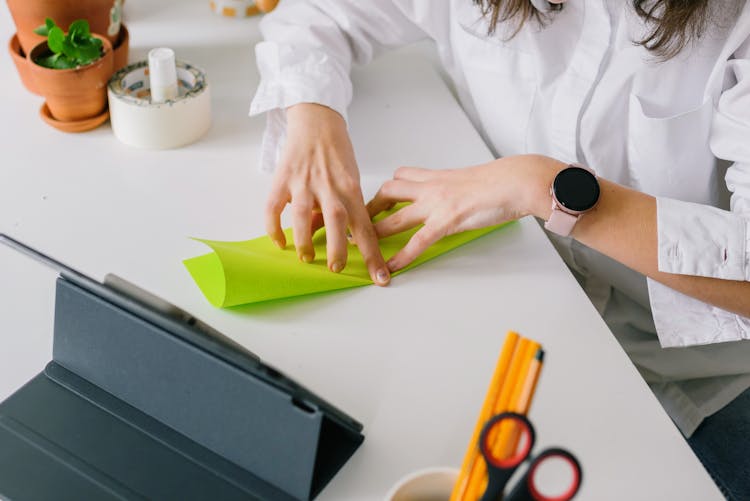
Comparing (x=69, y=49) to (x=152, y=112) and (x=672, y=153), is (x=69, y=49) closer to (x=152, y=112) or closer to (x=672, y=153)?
(x=152, y=112)

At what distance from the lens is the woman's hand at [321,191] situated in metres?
0.80

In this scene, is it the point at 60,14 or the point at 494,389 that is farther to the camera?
the point at 60,14

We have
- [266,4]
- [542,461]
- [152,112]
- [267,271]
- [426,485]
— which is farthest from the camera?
[266,4]

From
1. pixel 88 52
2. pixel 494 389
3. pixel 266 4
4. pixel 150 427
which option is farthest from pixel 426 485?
pixel 266 4

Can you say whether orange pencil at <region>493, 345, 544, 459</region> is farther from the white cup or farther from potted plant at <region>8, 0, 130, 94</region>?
potted plant at <region>8, 0, 130, 94</region>

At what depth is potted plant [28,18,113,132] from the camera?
92cm

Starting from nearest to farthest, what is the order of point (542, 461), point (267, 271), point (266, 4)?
point (542, 461), point (267, 271), point (266, 4)

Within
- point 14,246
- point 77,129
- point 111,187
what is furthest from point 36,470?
point 77,129

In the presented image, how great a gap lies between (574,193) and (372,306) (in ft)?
0.78

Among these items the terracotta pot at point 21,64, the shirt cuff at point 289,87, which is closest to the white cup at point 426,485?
the shirt cuff at point 289,87

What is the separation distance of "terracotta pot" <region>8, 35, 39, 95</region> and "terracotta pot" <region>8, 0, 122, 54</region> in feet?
0.04

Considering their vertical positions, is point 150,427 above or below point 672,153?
below

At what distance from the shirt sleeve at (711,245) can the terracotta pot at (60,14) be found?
720mm

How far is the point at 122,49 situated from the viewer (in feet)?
3.37
